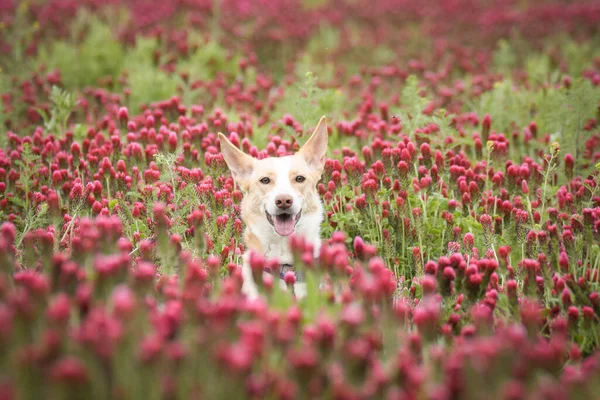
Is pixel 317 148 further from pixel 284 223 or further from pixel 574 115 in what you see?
pixel 574 115

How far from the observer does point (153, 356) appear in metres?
1.94

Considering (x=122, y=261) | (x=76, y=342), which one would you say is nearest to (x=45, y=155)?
(x=122, y=261)

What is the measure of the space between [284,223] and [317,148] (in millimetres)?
818

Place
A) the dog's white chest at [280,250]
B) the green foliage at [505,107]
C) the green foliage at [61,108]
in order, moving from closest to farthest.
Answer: the dog's white chest at [280,250], the green foliage at [61,108], the green foliage at [505,107]

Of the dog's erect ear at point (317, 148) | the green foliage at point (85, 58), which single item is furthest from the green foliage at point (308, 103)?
the green foliage at point (85, 58)

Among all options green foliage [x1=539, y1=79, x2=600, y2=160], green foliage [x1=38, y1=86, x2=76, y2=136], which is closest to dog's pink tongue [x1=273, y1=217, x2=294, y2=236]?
green foliage [x1=38, y1=86, x2=76, y2=136]

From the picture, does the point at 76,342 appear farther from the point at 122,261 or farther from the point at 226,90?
the point at 226,90

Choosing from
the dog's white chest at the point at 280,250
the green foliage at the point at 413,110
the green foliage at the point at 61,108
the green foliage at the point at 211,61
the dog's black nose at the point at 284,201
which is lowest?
the dog's white chest at the point at 280,250

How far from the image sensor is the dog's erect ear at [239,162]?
4754 mm

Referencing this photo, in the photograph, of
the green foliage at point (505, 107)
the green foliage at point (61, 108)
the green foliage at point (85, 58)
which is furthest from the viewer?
the green foliage at point (85, 58)

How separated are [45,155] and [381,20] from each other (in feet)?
34.1

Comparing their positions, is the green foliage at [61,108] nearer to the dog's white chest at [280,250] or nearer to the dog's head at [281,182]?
the dog's head at [281,182]

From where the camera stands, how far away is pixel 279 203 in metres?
4.20

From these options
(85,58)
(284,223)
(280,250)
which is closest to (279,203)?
(284,223)
